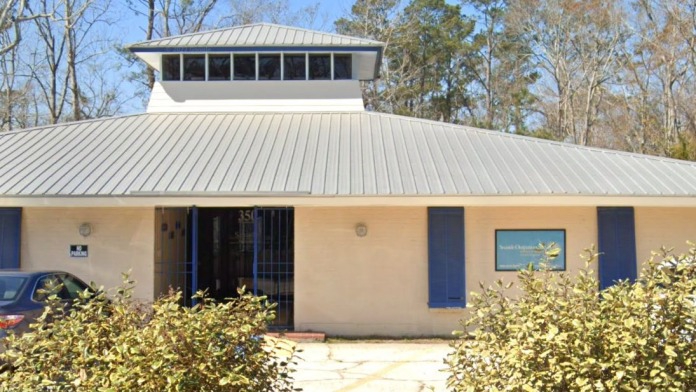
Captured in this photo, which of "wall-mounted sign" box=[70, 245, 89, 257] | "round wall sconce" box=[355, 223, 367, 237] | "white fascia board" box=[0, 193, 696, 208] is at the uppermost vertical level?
"white fascia board" box=[0, 193, 696, 208]

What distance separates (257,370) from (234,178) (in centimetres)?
822

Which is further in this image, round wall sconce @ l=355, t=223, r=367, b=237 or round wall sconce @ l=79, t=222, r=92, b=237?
round wall sconce @ l=79, t=222, r=92, b=237

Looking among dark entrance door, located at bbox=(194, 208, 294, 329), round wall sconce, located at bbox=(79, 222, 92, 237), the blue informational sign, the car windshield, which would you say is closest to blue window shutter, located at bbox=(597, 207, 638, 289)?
the blue informational sign

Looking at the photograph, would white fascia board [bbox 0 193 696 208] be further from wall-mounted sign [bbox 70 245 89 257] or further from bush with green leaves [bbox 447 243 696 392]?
bush with green leaves [bbox 447 243 696 392]

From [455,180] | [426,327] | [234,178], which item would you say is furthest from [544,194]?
[234,178]

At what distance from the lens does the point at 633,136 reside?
40.6 meters

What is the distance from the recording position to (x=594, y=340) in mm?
4641

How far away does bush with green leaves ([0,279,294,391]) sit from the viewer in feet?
15.3

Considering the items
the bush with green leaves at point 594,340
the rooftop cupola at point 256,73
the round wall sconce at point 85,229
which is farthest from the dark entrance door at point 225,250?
the bush with green leaves at point 594,340

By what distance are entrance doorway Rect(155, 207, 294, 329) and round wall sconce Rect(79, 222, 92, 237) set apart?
1.31 meters

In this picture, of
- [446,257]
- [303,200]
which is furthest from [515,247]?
[303,200]

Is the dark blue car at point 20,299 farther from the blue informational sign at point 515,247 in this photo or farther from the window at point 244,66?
the window at point 244,66

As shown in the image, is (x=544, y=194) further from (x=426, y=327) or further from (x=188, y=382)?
(x=188, y=382)

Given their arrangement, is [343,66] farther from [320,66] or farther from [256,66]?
[256,66]
